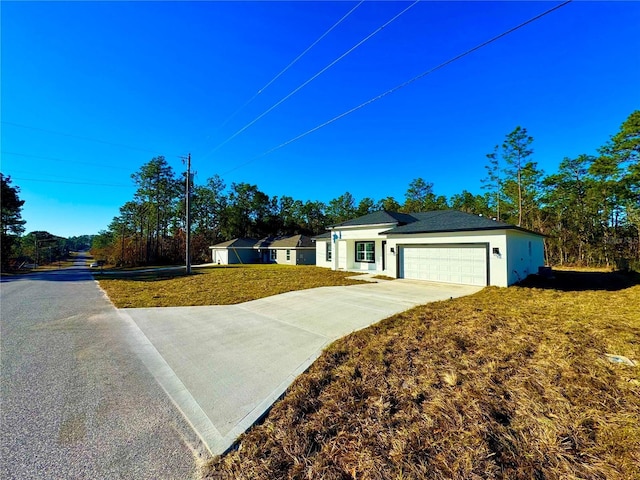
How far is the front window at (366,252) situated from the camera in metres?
17.2

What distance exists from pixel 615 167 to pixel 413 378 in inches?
1063

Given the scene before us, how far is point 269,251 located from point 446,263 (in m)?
24.0

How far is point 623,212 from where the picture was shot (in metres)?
20.0

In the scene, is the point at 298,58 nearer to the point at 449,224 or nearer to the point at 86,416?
the point at 86,416

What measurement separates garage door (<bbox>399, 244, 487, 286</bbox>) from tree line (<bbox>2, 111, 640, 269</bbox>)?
1193cm

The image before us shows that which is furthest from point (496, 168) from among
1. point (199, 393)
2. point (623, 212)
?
point (199, 393)

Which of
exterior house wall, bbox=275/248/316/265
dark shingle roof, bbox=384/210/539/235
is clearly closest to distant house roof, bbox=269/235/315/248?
exterior house wall, bbox=275/248/316/265

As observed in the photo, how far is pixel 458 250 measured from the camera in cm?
1197

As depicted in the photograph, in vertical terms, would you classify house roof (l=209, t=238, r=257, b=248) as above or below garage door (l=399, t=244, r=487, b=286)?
above

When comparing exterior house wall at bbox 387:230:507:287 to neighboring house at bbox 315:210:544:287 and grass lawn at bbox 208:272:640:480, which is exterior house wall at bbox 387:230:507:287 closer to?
neighboring house at bbox 315:210:544:287

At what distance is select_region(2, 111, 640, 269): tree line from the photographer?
63.9 ft

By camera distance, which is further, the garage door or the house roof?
the house roof

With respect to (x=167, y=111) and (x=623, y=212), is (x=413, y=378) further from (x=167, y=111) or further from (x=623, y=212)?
(x=623, y=212)

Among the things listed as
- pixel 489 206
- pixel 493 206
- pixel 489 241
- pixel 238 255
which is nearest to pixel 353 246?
pixel 489 241
